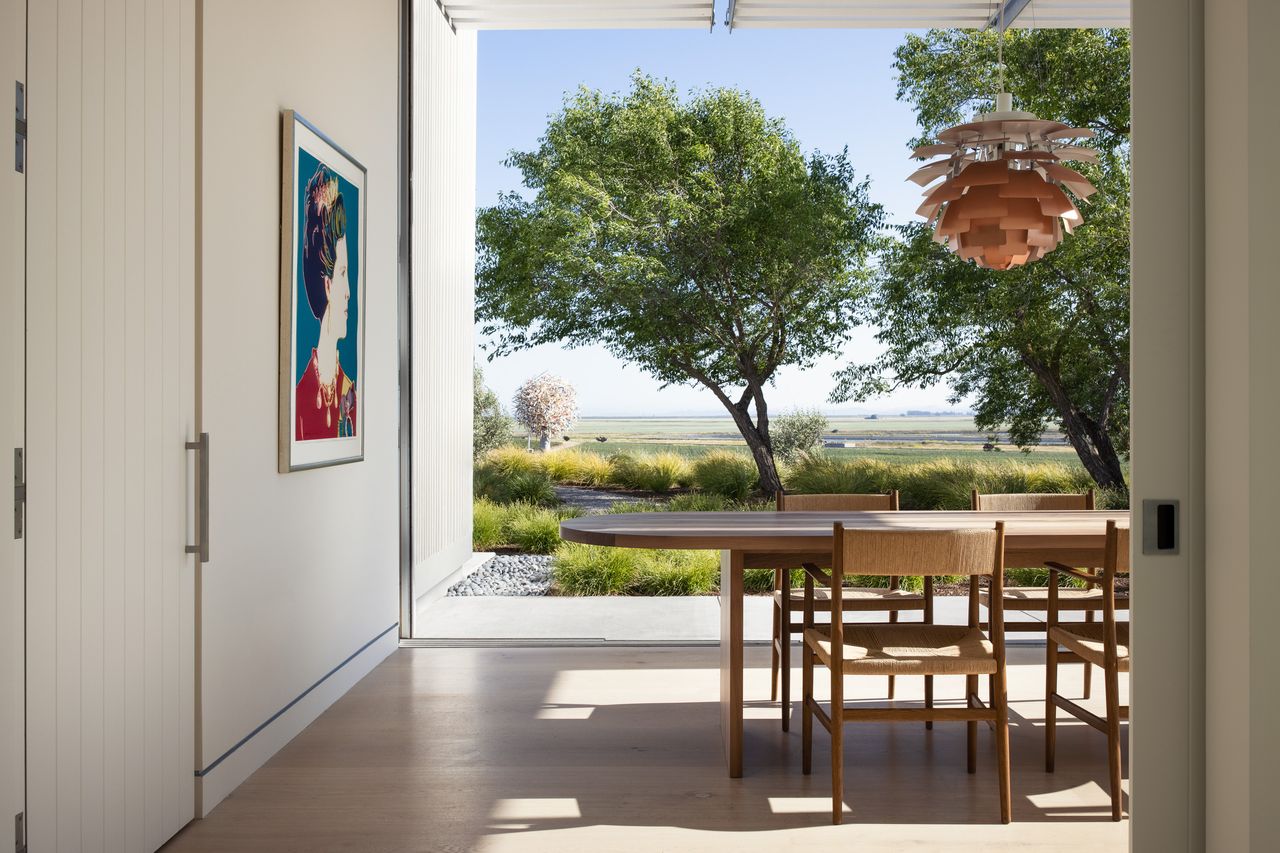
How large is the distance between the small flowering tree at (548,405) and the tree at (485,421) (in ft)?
0.58

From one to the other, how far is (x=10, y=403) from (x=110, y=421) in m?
0.40

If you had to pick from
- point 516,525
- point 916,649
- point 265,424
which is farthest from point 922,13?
point 265,424

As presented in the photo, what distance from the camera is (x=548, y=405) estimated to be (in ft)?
18.0

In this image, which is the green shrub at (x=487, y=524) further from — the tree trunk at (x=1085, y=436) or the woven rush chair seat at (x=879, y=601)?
the tree trunk at (x=1085, y=436)

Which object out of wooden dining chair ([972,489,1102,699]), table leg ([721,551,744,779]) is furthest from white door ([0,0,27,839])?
wooden dining chair ([972,489,1102,699])

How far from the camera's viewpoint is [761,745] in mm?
3482

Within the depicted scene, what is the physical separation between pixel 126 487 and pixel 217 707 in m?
0.90

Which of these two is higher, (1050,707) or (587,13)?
(587,13)

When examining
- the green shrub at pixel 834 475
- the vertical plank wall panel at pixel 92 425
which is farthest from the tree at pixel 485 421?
the vertical plank wall panel at pixel 92 425

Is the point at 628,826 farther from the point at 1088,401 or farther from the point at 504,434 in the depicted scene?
the point at 1088,401

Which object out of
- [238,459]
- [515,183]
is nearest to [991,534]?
[238,459]

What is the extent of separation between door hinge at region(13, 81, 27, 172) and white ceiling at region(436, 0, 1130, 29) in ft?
11.7

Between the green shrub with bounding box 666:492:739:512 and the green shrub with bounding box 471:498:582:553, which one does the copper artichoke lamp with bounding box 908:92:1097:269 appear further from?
the green shrub with bounding box 471:498:582:553

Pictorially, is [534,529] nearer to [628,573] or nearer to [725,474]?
[628,573]
